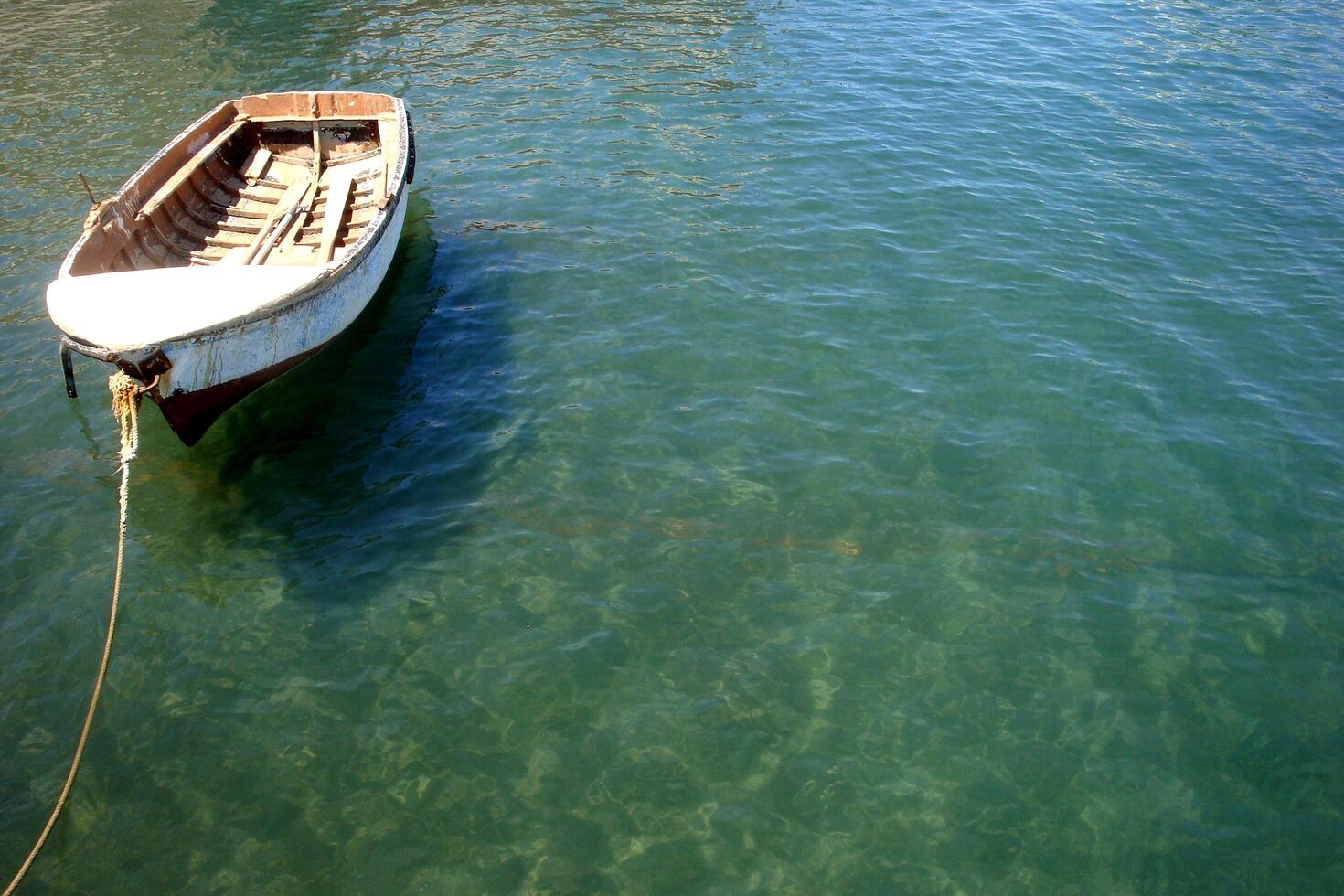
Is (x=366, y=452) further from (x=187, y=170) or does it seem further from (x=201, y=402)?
(x=187, y=170)

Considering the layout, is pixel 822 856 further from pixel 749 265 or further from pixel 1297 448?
pixel 749 265

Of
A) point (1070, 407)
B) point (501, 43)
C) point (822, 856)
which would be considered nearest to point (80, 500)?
point (822, 856)

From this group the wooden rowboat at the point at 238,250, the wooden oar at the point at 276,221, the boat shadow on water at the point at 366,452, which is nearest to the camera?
the wooden rowboat at the point at 238,250

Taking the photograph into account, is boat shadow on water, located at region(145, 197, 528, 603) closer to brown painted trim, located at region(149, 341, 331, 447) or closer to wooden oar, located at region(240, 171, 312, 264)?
brown painted trim, located at region(149, 341, 331, 447)

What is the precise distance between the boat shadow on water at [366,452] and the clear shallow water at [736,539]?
0.06m

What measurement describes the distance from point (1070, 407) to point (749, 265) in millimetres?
5145

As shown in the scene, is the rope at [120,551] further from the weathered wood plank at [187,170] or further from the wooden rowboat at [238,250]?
the weathered wood plank at [187,170]

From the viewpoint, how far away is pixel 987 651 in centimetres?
886

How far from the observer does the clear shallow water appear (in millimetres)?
7516

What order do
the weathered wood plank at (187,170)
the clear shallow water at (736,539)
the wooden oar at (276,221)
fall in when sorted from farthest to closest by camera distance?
1. the wooden oar at (276,221)
2. the weathered wood plank at (187,170)
3. the clear shallow water at (736,539)

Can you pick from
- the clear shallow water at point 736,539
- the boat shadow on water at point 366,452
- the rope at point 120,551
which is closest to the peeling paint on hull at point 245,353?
the rope at point 120,551

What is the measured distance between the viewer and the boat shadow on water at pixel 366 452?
387 inches

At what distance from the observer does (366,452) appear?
1107cm

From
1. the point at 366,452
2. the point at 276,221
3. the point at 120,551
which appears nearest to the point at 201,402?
the point at 120,551
